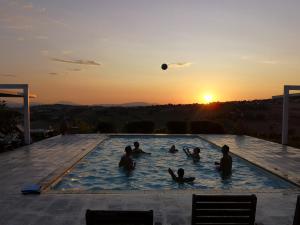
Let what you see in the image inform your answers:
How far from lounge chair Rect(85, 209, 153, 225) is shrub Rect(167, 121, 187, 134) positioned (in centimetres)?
1868

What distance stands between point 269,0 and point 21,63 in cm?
1790

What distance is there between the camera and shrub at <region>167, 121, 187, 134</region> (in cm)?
2253

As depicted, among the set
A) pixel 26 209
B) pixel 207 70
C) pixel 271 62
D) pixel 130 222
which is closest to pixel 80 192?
pixel 26 209

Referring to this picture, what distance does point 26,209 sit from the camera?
21.5 feet

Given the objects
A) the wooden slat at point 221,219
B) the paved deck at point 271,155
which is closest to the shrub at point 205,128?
the paved deck at point 271,155

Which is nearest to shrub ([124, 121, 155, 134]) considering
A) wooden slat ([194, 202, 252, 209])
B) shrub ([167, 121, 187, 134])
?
→ shrub ([167, 121, 187, 134])

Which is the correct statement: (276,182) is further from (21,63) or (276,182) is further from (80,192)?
(21,63)

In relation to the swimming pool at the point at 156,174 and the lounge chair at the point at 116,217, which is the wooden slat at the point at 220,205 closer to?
the lounge chair at the point at 116,217

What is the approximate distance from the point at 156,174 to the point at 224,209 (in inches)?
281

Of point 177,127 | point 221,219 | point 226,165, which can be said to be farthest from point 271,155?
point 177,127

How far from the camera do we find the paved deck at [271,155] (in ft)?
33.6

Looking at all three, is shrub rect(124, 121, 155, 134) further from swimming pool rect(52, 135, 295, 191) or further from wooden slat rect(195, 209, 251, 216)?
wooden slat rect(195, 209, 251, 216)

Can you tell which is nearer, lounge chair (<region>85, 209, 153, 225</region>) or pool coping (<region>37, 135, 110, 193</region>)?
lounge chair (<region>85, 209, 153, 225</region>)

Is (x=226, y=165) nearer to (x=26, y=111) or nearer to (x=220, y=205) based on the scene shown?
(x=220, y=205)
